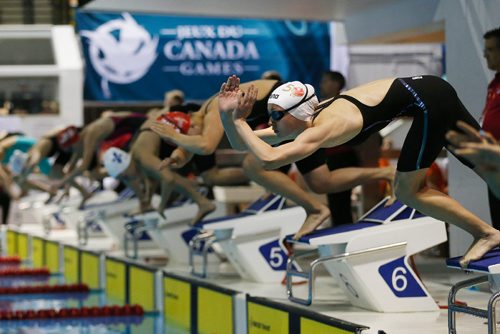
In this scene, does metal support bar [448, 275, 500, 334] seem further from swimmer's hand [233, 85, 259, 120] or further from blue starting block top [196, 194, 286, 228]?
blue starting block top [196, 194, 286, 228]

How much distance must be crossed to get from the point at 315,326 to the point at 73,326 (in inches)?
111

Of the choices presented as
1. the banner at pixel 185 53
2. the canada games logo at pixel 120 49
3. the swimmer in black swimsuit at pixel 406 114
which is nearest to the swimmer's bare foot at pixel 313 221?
the swimmer in black swimsuit at pixel 406 114

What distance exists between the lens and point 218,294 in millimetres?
6473

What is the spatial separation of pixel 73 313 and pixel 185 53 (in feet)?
27.1

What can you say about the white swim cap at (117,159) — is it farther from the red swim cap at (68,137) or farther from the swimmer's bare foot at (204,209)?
the red swim cap at (68,137)

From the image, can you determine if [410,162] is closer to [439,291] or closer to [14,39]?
[439,291]

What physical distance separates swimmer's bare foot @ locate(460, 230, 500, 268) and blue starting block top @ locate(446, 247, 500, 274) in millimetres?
18

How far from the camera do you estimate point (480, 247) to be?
421 cm

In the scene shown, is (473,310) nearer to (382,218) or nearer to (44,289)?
(382,218)

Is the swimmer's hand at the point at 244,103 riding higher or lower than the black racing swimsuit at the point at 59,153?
higher

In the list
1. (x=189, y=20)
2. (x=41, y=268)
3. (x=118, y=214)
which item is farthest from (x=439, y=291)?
(x=189, y=20)

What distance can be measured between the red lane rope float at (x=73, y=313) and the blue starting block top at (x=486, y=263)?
4.07m

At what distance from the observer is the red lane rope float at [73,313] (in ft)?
25.4

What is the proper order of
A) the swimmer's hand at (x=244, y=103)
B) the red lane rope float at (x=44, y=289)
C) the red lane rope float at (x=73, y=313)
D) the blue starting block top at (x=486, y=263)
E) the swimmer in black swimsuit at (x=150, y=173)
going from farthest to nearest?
the red lane rope float at (x=44, y=289) → the swimmer in black swimsuit at (x=150, y=173) → the red lane rope float at (x=73, y=313) → the swimmer's hand at (x=244, y=103) → the blue starting block top at (x=486, y=263)
